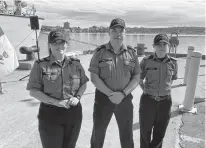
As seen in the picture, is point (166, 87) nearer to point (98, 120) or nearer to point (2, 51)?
point (98, 120)

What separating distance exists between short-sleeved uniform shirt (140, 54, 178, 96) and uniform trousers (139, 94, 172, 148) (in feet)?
0.35

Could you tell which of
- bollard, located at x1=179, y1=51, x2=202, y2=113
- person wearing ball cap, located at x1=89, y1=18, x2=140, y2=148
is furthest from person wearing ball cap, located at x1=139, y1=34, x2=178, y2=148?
bollard, located at x1=179, y1=51, x2=202, y2=113

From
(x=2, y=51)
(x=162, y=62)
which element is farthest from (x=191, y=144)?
(x=2, y=51)

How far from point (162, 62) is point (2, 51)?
3923 millimetres

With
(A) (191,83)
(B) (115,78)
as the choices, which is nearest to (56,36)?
(B) (115,78)

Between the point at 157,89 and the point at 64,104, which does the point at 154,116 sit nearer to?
the point at 157,89

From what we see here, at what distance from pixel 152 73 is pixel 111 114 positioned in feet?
2.58

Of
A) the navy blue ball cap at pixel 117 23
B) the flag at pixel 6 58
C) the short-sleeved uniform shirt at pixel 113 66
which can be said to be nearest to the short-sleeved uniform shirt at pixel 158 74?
the short-sleeved uniform shirt at pixel 113 66

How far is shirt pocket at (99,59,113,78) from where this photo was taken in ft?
8.72

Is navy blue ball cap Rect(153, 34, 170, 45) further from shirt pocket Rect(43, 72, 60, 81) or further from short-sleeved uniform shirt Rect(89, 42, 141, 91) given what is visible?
shirt pocket Rect(43, 72, 60, 81)

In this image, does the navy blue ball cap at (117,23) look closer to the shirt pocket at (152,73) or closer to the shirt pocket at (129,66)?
the shirt pocket at (129,66)

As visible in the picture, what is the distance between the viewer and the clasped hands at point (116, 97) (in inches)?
103

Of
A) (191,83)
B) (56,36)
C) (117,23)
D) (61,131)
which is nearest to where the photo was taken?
(56,36)

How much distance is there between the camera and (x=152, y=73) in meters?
2.91
